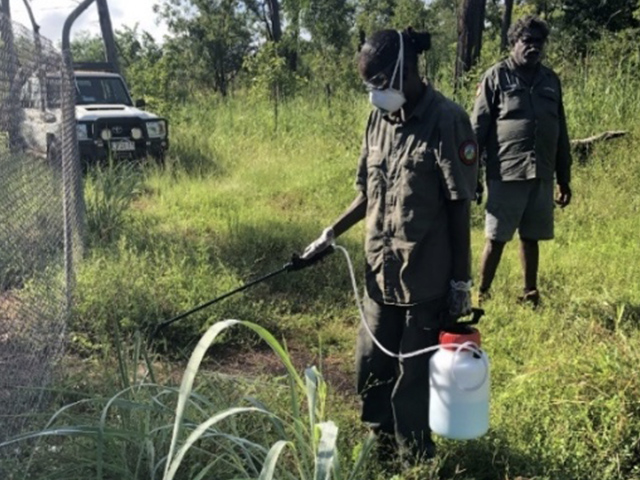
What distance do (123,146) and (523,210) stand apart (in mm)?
6783

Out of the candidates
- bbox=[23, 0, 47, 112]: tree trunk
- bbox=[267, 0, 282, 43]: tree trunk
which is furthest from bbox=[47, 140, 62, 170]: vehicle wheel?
bbox=[267, 0, 282, 43]: tree trunk

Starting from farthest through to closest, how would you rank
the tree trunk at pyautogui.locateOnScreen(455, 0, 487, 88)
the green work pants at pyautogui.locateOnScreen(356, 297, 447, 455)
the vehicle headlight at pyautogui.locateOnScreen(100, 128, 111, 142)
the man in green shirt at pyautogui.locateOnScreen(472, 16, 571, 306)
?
the vehicle headlight at pyautogui.locateOnScreen(100, 128, 111, 142), the tree trunk at pyautogui.locateOnScreen(455, 0, 487, 88), the man in green shirt at pyautogui.locateOnScreen(472, 16, 571, 306), the green work pants at pyautogui.locateOnScreen(356, 297, 447, 455)

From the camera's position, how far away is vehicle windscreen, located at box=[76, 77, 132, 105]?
10.6m

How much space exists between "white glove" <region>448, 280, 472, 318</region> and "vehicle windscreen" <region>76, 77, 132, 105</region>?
30.6 feet

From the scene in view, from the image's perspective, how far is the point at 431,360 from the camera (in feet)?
7.96

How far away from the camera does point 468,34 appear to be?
8.88 meters

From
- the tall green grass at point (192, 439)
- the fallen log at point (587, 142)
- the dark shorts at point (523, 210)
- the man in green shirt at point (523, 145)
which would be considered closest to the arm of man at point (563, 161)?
the man in green shirt at point (523, 145)

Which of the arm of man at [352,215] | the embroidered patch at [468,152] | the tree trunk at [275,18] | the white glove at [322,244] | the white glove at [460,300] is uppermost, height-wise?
the tree trunk at [275,18]

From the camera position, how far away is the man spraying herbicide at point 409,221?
2.38 m

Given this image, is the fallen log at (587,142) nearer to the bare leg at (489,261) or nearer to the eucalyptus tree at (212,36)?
the bare leg at (489,261)

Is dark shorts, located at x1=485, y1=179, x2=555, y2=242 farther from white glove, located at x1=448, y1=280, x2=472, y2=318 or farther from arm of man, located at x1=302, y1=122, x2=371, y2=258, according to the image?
white glove, located at x1=448, y1=280, x2=472, y2=318

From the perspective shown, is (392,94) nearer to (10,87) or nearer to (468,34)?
(10,87)

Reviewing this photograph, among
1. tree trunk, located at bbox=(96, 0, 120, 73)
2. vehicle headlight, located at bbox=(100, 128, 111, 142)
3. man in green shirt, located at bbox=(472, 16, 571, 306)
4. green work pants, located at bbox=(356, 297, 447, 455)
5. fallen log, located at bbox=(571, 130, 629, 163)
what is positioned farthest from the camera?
tree trunk, located at bbox=(96, 0, 120, 73)

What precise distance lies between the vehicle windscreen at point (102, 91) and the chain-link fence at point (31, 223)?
6251 millimetres
